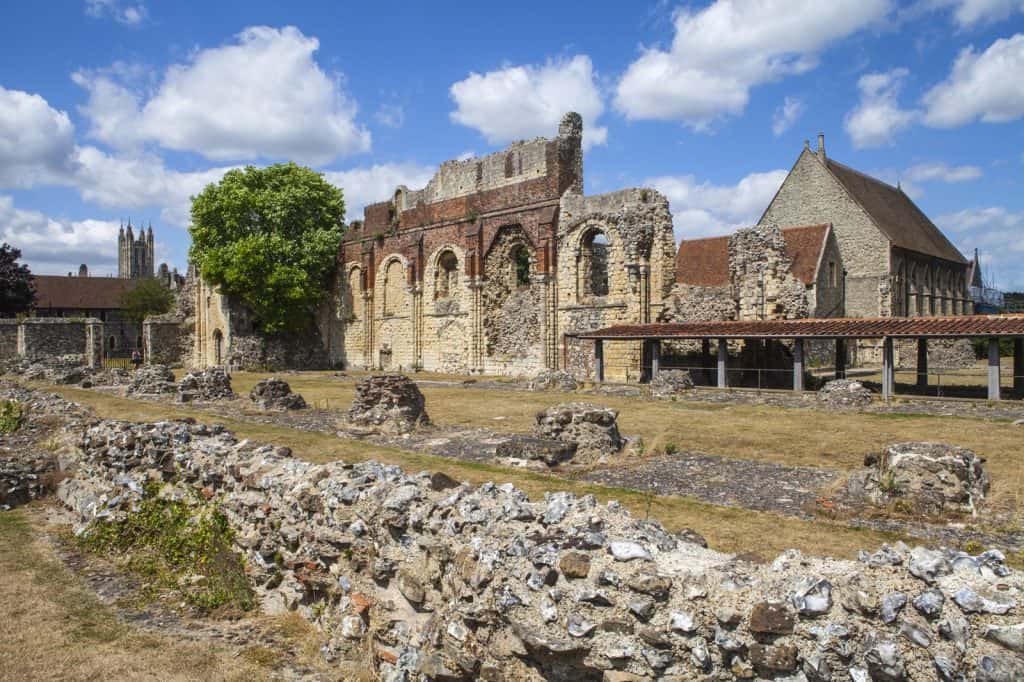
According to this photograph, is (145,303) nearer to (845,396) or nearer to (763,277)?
(763,277)

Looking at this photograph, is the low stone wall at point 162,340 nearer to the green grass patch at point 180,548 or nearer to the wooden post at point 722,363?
the wooden post at point 722,363

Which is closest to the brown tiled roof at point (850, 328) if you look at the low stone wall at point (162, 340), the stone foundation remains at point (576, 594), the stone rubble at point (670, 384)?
the stone rubble at point (670, 384)

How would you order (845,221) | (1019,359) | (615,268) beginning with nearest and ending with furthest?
(1019,359) → (615,268) → (845,221)

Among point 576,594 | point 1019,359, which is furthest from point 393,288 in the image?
point 576,594

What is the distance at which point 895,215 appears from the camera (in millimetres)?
42469

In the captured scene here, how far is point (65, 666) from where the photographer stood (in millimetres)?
5184

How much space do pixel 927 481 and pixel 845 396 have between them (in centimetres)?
954

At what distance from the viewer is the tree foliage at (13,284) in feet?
150

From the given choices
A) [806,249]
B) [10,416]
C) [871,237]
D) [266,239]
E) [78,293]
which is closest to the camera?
[10,416]

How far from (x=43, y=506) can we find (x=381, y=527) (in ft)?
24.3

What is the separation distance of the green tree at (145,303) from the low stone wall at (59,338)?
93.4 ft

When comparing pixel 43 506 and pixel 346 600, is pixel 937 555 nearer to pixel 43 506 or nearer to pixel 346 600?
pixel 346 600

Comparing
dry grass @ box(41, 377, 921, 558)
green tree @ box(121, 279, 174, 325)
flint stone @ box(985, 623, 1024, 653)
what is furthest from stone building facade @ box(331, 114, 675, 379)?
green tree @ box(121, 279, 174, 325)

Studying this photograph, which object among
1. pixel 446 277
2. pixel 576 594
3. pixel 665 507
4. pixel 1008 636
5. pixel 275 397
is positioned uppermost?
pixel 446 277
